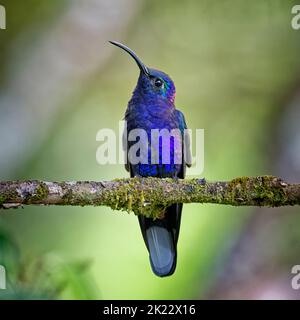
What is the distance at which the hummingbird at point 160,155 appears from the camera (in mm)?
3461

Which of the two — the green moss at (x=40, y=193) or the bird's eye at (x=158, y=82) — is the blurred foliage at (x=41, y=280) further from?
the bird's eye at (x=158, y=82)

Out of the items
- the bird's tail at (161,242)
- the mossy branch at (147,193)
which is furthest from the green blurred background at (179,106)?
the mossy branch at (147,193)

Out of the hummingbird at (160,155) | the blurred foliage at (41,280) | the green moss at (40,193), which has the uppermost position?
the hummingbird at (160,155)

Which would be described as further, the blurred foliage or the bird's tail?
the bird's tail

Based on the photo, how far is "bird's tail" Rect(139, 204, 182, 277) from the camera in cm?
352

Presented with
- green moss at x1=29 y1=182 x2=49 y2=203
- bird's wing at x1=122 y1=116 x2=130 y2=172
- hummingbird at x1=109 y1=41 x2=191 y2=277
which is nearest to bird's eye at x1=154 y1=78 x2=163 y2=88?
hummingbird at x1=109 y1=41 x2=191 y2=277

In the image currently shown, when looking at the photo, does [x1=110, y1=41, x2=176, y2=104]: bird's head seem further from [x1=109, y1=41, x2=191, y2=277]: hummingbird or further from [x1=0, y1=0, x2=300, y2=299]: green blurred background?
[x1=0, y1=0, x2=300, y2=299]: green blurred background

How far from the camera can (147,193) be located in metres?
2.77

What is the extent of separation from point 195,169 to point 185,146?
1.57 ft

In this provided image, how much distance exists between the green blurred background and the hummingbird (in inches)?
10.5

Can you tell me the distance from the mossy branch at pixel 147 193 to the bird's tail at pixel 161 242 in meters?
0.68
